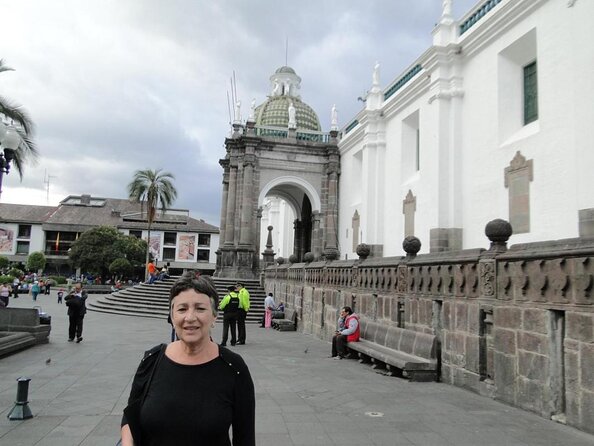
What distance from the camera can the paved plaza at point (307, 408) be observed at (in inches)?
186

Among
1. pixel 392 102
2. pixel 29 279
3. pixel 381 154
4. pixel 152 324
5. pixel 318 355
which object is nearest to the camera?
pixel 318 355

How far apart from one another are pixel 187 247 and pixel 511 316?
185 ft

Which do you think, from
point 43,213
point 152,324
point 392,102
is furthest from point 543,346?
point 43,213

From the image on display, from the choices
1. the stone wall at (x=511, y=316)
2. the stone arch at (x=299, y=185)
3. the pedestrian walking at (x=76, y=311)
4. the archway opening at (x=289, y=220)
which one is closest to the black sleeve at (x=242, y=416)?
the stone wall at (x=511, y=316)

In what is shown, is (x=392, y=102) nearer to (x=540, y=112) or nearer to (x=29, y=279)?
(x=540, y=112)

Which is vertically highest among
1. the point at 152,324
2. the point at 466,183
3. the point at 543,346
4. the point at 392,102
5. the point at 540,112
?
the point at 392,102

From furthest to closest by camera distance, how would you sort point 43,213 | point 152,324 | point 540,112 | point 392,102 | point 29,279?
point 43,213
point 29,279
point 392,102
point 152,324
point 540,112

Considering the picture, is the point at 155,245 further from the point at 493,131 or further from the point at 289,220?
the point at 493,131

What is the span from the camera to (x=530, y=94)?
12867 millimetres

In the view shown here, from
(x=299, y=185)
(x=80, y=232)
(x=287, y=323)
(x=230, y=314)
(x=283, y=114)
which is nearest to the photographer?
(x=230, y=314)

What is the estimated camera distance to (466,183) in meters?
14.6

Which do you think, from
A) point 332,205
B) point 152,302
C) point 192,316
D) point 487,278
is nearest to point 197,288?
point 192,316

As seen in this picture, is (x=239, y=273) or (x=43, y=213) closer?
(x=239, y=273)

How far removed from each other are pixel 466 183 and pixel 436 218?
137cm
